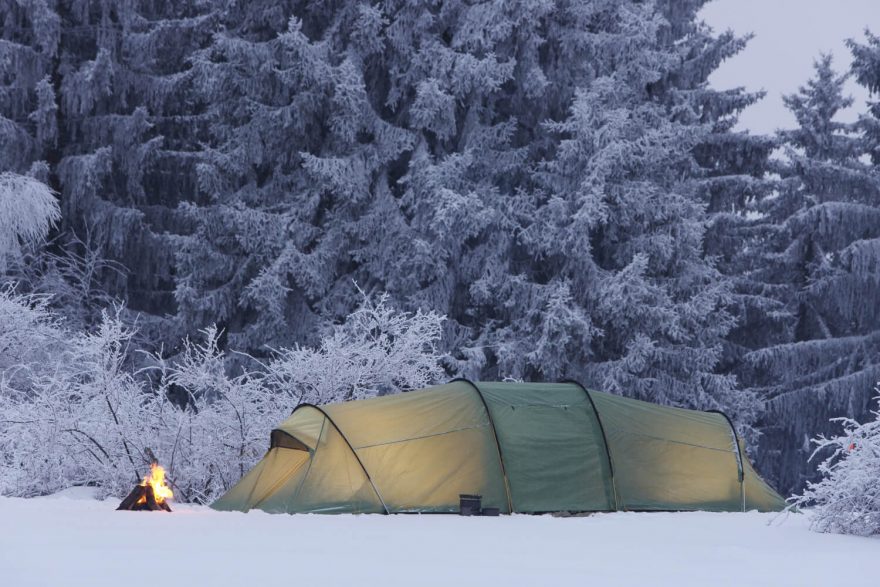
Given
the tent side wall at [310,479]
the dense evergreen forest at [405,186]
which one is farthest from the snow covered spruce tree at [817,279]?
the tent side wall at [310,479]

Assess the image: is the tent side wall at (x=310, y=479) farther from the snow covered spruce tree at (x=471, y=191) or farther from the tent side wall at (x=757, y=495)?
the snow covered spruce tree at (x=471, y=191)

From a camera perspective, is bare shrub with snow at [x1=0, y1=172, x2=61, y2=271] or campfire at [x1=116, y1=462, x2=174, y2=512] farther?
bare shrub with snow at [x1=0, y1=172, x2=61, y2=271]

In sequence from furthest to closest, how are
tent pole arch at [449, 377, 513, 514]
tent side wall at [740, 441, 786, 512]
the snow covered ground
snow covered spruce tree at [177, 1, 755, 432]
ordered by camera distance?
snow covered spruce tree at [177, 1, 755, 432]
tent side wall at [740, 441, 786, 512]
tent pole arch at [449, 377, 513, 514]
the snow covered ground

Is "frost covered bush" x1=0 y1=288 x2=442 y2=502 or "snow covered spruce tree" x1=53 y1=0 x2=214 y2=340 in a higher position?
"snow covered spruce tree" x1=53 y1=0 x2=214 y2=340

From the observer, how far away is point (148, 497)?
11.4 m

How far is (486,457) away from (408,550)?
3592mm

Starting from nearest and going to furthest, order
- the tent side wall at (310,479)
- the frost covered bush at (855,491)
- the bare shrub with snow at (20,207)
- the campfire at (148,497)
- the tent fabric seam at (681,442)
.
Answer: the frost covered bush at (855,491)
the campfire at (148,497)
the tent side wall at (310,479)
the tent fabric seam at (681,442)
the bare shrub with snow at (20,207)

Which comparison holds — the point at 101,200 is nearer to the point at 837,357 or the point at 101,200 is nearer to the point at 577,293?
the point at 577,293

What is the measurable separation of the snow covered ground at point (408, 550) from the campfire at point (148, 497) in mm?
180

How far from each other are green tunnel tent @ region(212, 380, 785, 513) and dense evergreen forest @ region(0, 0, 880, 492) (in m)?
6.14

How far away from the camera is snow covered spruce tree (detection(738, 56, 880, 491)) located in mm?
24672

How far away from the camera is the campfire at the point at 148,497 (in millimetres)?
11344

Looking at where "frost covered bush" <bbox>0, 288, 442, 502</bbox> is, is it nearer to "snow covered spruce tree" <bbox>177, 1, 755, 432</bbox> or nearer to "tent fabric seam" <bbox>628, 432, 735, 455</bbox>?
"tent fabric seam" <bbox>628, 432, 735, 455</bbox>

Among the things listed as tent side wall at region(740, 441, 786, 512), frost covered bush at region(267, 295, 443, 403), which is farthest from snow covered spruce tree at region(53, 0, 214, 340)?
tent side wall at region(740, 441, 786, 512)
